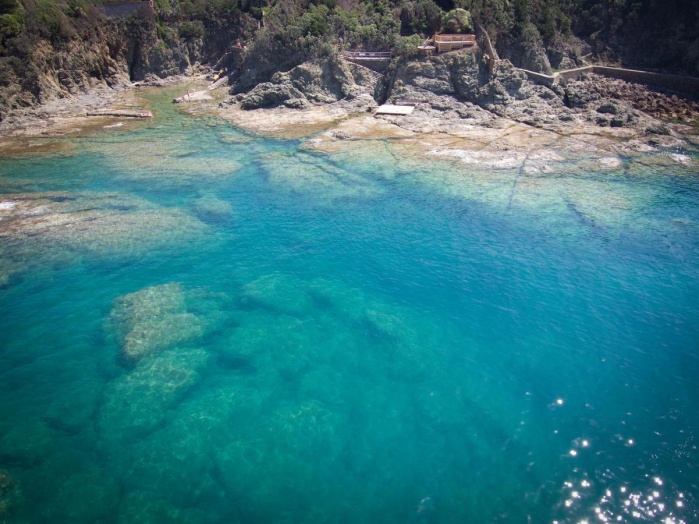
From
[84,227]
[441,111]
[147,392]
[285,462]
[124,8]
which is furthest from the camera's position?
[124,8]

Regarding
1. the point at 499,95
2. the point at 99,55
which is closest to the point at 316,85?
the point at 499,95

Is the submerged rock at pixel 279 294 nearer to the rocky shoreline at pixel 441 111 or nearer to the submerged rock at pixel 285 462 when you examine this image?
the submerged rock at pixel 285 462

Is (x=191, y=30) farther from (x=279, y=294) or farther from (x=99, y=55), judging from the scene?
(x=279, y=294)

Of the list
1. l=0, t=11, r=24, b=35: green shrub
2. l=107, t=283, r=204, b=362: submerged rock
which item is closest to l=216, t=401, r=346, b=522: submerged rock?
l=107, t=283, r=204, b=362: submerged rock

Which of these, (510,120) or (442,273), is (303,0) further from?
(442,273)

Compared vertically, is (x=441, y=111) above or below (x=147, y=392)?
above
